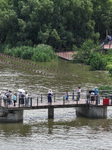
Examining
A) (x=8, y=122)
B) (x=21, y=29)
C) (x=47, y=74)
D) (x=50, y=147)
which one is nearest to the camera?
(x=50, y=147)

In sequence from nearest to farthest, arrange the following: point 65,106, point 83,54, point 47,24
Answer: point 65,106
point 83,54
point 47,24

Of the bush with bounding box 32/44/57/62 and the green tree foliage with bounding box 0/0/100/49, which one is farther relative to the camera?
the green tree foliage with bounding box 0/0/100/49

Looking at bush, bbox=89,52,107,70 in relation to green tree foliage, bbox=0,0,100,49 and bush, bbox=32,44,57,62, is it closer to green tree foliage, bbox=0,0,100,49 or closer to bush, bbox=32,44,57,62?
bush, bbox=32,44,57,62

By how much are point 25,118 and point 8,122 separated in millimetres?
2578

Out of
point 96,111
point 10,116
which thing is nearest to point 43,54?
point 96,111

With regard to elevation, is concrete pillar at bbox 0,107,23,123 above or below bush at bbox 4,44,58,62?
below

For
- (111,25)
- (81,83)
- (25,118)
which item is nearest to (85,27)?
(111,25)

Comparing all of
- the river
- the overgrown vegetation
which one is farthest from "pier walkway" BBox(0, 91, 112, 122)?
the overgrown vegetation

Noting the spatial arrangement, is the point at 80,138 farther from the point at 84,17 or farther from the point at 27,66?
the point at 84,17

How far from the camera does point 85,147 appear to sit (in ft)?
121

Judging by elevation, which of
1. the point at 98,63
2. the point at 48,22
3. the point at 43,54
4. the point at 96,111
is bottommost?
the point at 96,111

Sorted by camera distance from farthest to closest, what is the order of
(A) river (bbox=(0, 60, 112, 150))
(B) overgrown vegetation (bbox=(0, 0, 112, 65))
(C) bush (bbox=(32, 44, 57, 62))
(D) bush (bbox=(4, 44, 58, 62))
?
1. (B) overgrown vegetation (bbox=(0, 0, 112, 65))
2. (D) bush (bbox=(4, 44, 58, 62))
3. (C) bush (bbox=(32, 44, 57, 62))
4. (A) river (bbox=(0, 60, 112, 150))

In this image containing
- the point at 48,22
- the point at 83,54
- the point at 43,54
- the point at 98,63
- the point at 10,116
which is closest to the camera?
the point at 10,116

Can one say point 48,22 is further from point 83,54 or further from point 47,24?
point 83,54
